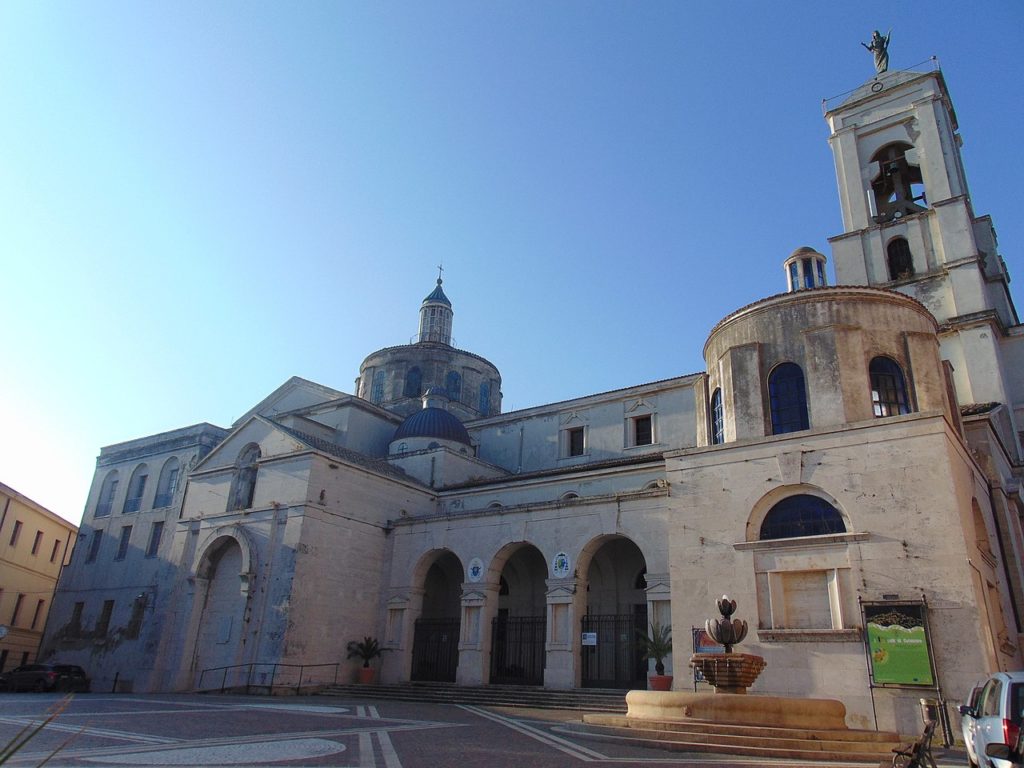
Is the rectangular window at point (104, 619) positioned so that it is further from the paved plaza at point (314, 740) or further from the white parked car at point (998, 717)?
the white parked car at point (998, 717)

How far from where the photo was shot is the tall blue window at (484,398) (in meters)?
44.1

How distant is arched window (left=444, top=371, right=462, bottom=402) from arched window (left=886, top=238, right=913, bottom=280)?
75.7 ft

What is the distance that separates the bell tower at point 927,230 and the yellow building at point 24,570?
40.3 meters

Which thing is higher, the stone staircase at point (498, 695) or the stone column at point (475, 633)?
the stone column at point (475, 633)

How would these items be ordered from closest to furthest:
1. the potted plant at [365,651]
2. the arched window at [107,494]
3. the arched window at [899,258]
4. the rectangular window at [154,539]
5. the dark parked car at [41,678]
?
the potted plant at [365,651] → the dark parked car at [41,678] → the arched window at [899,258] → the rectangular window at [154,539] → the arched window at [107,494]

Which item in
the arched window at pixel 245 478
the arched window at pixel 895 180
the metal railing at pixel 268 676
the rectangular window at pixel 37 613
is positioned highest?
the arched window at pixel 895 180

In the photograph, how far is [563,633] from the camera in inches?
875

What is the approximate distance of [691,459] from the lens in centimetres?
1980

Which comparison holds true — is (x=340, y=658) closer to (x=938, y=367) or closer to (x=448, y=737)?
(x=448, y=737)

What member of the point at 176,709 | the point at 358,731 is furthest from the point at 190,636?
the point at 358,731

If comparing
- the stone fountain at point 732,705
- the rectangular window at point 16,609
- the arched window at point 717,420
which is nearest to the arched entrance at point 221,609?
the arched window at point 717,420

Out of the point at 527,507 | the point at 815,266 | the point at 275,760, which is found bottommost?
the point at 275,760

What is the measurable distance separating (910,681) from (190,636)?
2262cm

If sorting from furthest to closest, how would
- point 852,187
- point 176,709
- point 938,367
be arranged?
1. point 852,187
2. point 938,367
3. point 176,709
